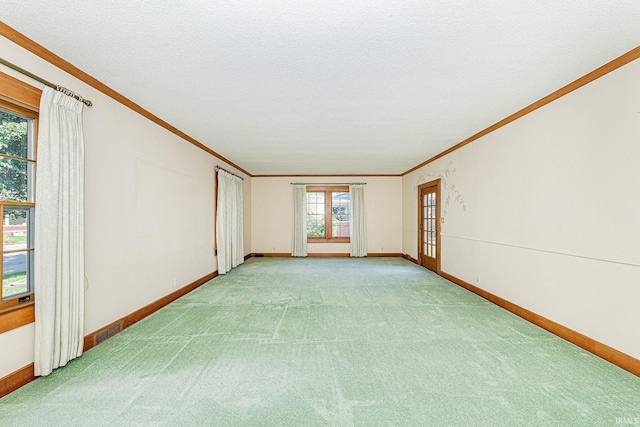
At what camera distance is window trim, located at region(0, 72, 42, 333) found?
1966 mm

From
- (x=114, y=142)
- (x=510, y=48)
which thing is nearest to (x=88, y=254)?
(x=114, y=142)

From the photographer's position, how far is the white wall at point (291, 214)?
8547mm

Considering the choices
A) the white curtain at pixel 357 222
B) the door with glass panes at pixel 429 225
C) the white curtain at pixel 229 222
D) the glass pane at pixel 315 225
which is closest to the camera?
the white curtain at pixel 229 222

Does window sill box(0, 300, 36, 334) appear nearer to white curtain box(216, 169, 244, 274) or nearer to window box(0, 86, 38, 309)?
window box(0, 86, 38, 309)

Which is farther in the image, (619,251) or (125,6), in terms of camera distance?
(619,251)

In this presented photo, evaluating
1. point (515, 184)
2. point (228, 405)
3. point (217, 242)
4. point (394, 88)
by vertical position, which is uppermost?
point (394, 88)

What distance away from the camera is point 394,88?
2.84 meters

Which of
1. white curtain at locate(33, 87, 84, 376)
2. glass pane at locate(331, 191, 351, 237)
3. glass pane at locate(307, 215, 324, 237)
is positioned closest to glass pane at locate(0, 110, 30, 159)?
white curtain at locate(33, 87, 84, 376)

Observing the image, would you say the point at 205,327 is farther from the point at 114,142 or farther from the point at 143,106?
the point at 143,106

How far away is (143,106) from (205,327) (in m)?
2.65

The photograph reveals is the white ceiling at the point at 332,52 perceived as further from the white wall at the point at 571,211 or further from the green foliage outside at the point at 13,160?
the green foliage outside at the point at 13,160

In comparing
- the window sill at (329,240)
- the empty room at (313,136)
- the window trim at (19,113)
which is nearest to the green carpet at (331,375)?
the empty room at (313,136)

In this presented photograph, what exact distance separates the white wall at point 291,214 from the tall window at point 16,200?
254 inches

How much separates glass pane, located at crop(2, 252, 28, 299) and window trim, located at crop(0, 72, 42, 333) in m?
0.06
